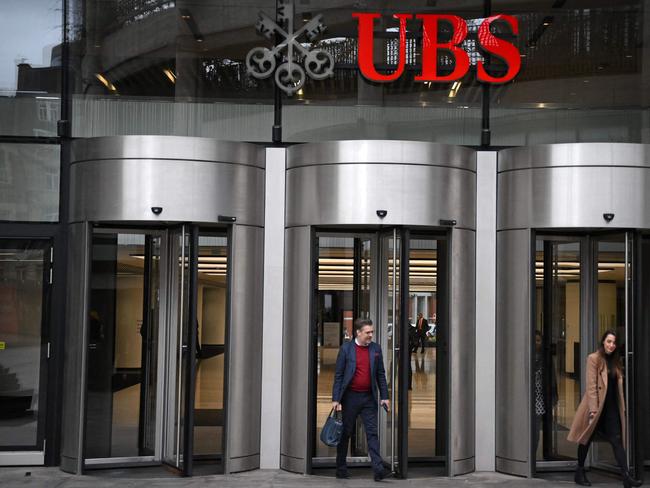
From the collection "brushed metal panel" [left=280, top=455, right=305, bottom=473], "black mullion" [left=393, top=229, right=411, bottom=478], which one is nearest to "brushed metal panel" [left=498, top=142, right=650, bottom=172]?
"black mullion" [left=393, top=229, right=411, bottom=478]

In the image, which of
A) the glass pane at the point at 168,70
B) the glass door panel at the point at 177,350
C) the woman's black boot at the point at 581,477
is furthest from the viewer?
the glass pane at the point at 168,70

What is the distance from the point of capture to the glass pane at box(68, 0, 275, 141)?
1093 cm

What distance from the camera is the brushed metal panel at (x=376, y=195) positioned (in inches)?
394

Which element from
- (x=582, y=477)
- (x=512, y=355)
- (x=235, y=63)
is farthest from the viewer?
(x=235, y=63)

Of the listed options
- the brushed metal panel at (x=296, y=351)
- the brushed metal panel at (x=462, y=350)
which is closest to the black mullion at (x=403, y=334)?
the brushed metal panel at (x=462, y=350)

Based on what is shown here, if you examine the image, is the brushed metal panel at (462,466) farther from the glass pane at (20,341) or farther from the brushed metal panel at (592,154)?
the glass pane at (20,341)

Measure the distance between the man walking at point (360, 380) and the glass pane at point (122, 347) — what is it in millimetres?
2296

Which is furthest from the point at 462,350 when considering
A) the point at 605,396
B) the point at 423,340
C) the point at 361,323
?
the point at 605,396

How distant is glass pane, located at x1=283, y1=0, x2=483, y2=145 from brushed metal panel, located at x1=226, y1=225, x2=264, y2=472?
168 cm

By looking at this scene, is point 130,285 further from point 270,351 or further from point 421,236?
point 421,236

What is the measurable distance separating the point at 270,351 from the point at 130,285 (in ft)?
5.73

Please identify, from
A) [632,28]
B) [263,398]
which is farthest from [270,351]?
[632,28]

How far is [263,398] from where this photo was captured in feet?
34.0

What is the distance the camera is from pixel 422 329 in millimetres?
10406
